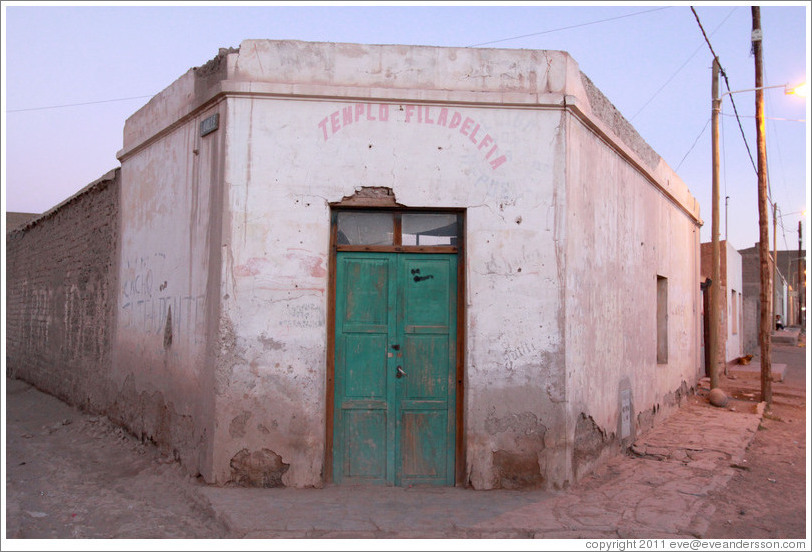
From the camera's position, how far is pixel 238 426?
19.2 feet

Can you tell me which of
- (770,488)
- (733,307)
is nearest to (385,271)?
(770,488)

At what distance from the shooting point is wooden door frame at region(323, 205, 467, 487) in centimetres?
598

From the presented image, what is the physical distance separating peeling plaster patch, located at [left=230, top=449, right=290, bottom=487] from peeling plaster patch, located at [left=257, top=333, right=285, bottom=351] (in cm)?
89

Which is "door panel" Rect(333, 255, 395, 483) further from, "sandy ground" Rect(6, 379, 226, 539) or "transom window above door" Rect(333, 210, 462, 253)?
"sandy ground" Rect(6, 379, 226, 539)

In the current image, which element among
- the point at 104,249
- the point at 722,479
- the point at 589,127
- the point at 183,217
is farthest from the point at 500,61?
the point at 104,249

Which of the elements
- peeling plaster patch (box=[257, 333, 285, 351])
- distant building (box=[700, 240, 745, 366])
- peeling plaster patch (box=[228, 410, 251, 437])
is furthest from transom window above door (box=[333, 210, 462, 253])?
distant building (box=[700, 240, 745, 366])

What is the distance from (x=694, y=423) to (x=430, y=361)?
5.69m

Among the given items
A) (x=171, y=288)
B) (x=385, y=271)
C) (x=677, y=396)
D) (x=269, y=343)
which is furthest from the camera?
(x=677, y=396)

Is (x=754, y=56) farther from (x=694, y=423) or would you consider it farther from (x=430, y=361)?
(x=430, y=361)

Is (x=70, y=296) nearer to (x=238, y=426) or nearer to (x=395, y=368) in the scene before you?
(x=238, y=426)

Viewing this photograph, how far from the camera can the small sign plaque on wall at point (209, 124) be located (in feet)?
20.3

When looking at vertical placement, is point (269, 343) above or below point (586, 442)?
above

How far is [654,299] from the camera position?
9.38 meters

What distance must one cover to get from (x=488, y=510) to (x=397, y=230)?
257cm
